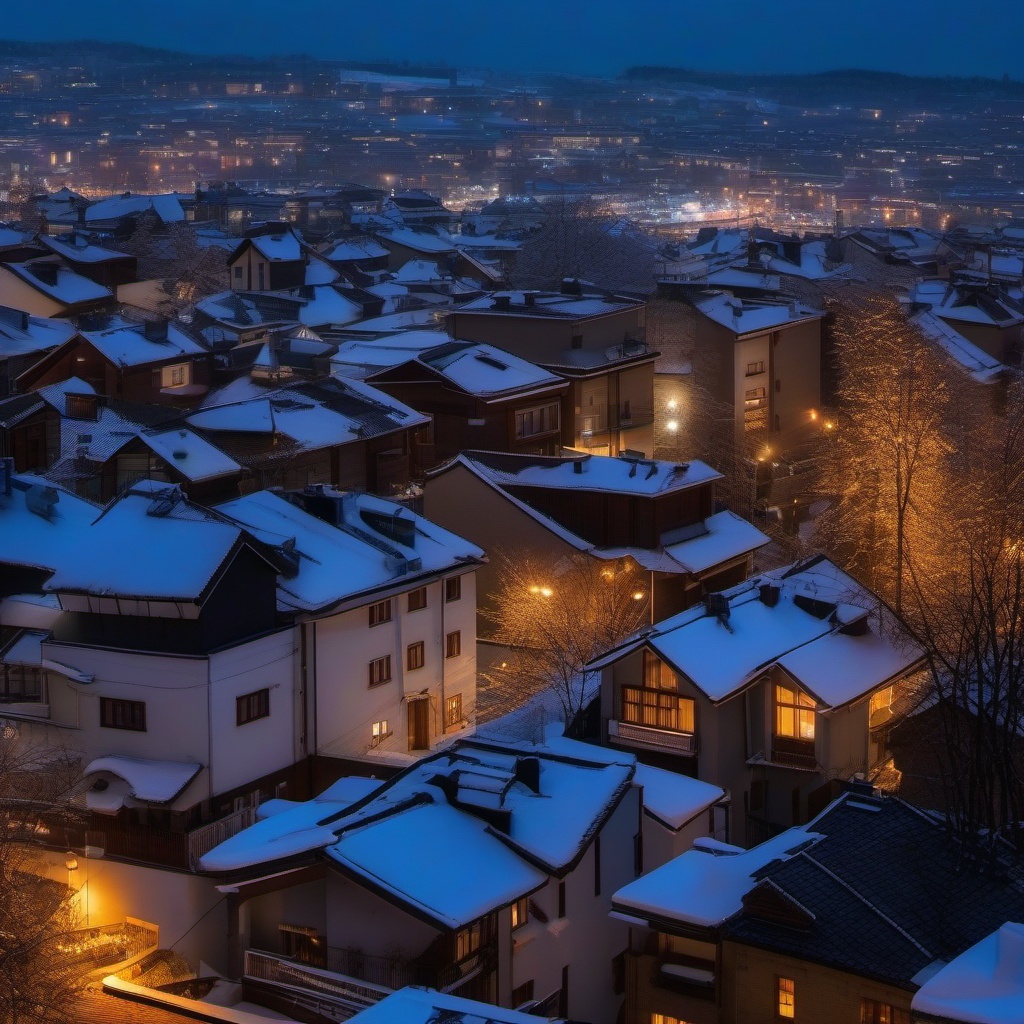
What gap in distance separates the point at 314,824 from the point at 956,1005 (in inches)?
157

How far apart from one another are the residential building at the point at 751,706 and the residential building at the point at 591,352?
9.11 meters

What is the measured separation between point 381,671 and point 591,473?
4404 millimetres

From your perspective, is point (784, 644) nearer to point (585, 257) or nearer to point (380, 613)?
point (380, 613)

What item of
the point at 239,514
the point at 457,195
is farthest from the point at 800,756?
the point at 457,195

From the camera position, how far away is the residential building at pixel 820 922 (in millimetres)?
7566

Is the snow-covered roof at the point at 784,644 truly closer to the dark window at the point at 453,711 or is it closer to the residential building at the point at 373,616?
the residential building at the point at 373,616

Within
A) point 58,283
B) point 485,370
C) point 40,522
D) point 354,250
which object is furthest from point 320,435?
point 354,250

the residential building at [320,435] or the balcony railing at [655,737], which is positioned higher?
the residential building at [320,435]

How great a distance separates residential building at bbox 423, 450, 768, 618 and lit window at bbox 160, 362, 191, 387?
6509 millimetres

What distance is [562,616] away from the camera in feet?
49.1

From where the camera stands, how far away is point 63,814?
1108 centimetres

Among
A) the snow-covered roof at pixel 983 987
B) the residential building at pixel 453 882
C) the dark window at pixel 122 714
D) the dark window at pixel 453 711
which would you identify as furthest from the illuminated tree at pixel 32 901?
the snow-covered roof at pixel 983 987

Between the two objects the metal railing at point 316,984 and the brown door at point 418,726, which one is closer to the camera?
the metal railing at point 316,984

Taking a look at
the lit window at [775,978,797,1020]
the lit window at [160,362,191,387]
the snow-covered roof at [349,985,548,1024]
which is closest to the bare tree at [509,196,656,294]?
the lit window at [160,362,191,387]
